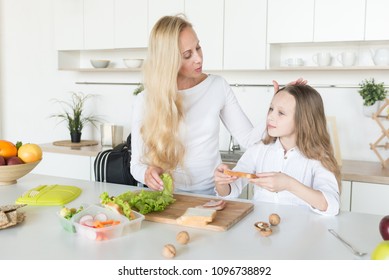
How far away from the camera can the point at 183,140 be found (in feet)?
6.56

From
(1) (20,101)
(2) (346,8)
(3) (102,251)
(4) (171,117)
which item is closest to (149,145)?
(4) (171,117)

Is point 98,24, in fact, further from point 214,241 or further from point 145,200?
point 214,241

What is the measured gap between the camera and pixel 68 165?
3.67 metres

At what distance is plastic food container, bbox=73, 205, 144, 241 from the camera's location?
1.20 meters

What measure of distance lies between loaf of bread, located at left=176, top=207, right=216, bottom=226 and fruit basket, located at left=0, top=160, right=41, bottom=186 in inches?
31.3

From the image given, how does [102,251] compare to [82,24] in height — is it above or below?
below

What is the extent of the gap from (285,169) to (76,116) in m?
2.54

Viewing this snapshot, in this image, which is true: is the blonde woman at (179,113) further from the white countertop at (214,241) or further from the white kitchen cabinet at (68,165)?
the white kitchen cabinet at (68,165)

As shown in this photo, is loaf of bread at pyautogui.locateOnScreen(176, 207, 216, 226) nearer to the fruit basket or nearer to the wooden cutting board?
the wooden cutting board

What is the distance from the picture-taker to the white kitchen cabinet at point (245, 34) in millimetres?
3094
